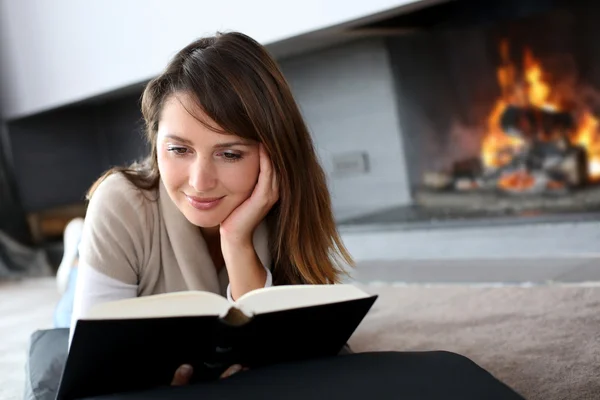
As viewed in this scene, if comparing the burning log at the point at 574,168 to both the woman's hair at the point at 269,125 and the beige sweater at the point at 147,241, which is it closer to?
the woman's hair at the point at 269,125

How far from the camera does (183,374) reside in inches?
43.1

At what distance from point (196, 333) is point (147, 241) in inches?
17.3

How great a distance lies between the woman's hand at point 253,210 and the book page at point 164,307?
1.30ft

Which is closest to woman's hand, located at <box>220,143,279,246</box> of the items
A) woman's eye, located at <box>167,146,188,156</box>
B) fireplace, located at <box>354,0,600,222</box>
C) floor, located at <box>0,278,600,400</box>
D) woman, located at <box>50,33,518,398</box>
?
woman, located at <box>50,33,518,398</box>

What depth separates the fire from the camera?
2588 mm

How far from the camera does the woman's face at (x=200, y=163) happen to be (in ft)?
4.17

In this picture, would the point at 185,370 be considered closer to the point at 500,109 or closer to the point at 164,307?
the point at 164,307

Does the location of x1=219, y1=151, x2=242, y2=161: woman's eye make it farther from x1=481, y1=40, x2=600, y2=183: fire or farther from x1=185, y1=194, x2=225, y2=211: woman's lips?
x1=481, y1=40, x2=600, y2=183: fire

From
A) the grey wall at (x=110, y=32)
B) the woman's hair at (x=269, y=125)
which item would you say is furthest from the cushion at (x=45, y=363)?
the grey wall at (x=110, y=32)

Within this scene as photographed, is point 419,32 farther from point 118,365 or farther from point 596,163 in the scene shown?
point 118,365

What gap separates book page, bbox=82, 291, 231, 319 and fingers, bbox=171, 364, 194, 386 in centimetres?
15

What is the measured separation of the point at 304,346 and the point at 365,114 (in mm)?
2090

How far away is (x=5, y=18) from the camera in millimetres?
3904

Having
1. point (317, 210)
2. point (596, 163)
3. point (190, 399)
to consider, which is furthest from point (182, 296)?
point (596, 163)
